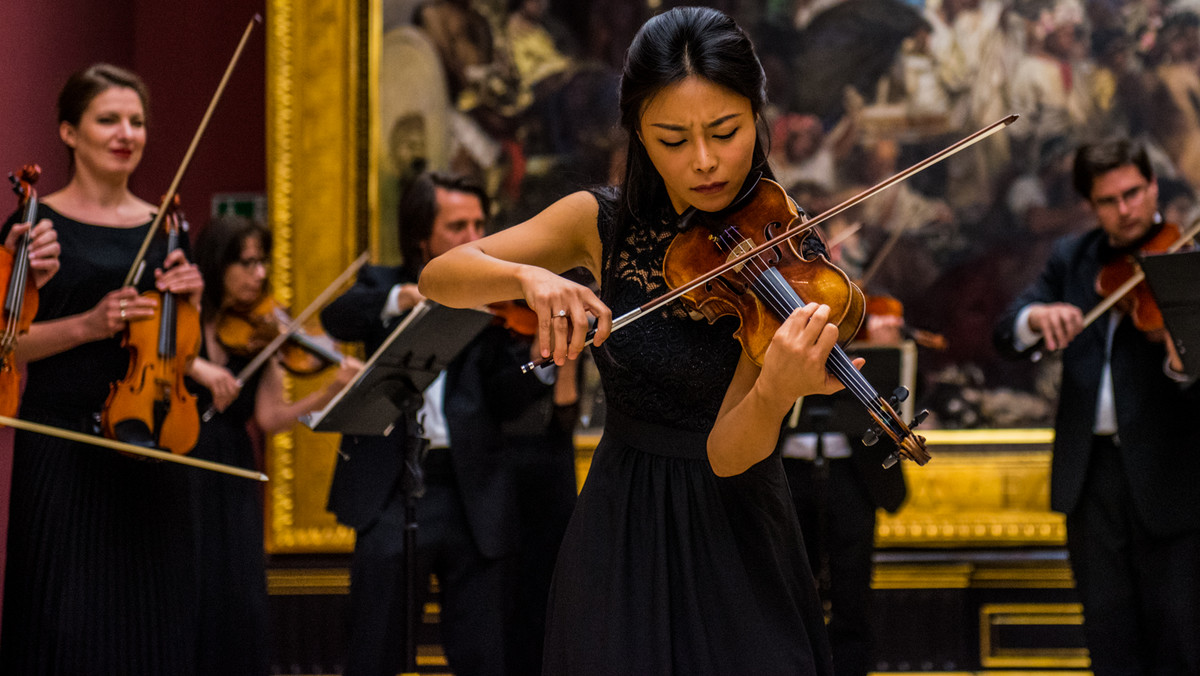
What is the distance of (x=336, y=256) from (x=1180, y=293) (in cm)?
276

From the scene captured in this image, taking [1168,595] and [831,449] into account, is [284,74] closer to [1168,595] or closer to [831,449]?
[831,449]

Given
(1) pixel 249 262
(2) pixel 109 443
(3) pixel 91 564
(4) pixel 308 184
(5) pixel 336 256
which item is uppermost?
(4) pixel 308 184

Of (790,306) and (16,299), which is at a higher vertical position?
(16,299)

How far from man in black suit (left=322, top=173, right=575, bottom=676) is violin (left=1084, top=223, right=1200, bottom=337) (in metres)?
1.55

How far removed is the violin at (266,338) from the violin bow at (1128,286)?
6.83ft

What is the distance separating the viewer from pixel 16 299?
7.86 feet

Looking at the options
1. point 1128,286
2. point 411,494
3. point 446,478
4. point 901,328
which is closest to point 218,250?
point 446,478

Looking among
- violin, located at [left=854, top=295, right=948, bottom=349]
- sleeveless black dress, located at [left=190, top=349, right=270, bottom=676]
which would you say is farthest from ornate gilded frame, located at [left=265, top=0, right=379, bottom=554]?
violin, located at [left=854, top=295, right=948, bottom=349]

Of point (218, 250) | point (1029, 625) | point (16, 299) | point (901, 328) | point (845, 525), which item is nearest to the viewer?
point (16, 299)

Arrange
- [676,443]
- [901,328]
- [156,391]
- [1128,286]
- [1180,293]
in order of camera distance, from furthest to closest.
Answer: [901,328], [1128,286], [1180,293], [156,391], [676,443]

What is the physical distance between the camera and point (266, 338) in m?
3.38

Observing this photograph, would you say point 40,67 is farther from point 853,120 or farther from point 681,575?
point 681,575

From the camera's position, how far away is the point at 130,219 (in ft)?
9.13

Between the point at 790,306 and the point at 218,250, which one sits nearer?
the point at 790,306
